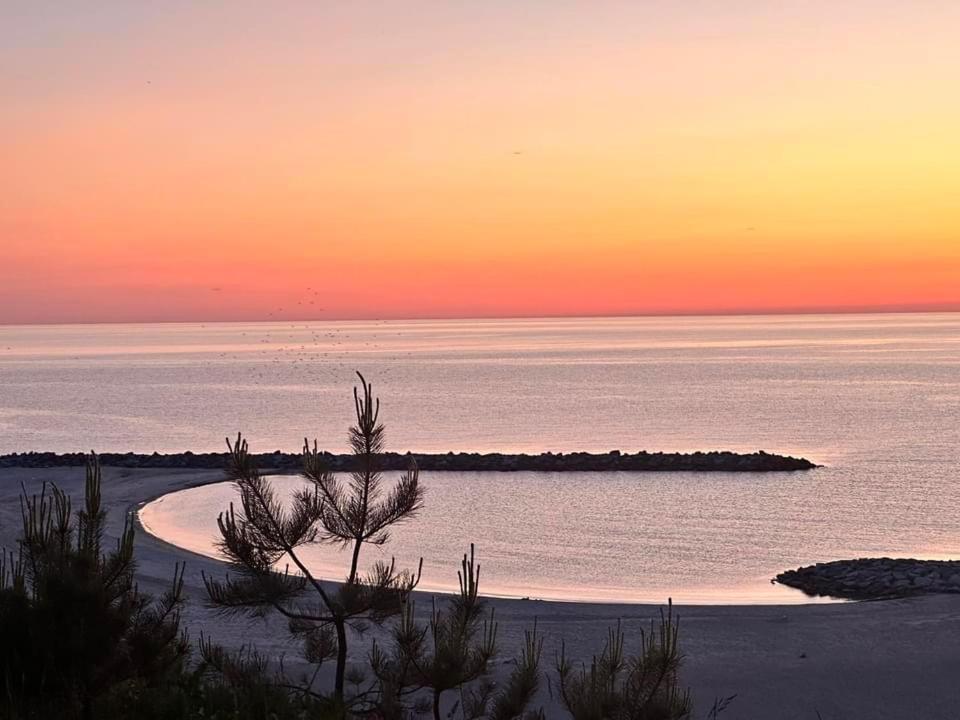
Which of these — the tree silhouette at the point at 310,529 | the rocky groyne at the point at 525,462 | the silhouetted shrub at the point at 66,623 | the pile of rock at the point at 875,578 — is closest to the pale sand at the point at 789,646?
the pile of rock at the point at 875,578

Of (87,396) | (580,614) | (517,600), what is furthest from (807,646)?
(87,396)

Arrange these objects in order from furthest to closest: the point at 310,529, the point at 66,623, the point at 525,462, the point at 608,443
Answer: the point at 608,443
the point at 525,462
the point at 310,529
the point at 66,623

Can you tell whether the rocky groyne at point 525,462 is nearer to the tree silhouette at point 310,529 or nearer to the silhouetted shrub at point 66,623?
the tree silhouette at point 310,529

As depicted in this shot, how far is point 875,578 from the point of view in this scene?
22359mm

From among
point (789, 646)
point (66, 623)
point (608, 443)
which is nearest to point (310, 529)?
point (66, 623)

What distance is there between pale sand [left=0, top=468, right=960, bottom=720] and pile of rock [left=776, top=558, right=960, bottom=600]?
1.83 m

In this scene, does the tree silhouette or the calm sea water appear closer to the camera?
the tree silhouette

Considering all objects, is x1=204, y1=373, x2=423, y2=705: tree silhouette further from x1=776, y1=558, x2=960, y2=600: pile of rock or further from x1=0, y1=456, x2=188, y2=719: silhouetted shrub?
x1=776, y1=558, x2=960, y2=600: pile of rock

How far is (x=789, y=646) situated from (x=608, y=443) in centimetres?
4060

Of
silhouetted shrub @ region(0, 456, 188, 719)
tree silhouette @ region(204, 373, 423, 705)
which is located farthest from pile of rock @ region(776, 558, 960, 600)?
silhouetted shrub @ region(0, 456, 188, 719)

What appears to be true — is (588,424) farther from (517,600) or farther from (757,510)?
(517,600)

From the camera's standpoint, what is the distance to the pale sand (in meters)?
13.9

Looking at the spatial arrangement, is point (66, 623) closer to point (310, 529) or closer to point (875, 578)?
point (310, 529)

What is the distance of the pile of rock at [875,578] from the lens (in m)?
21.5
